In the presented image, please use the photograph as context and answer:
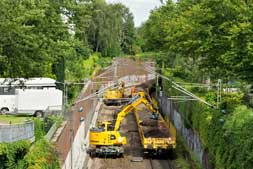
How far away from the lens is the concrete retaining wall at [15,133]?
26792 mm

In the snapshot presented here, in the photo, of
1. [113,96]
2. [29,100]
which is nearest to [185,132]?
[29,100]

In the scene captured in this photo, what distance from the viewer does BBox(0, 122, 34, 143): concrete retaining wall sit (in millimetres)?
26792

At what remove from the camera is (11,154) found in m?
25.9

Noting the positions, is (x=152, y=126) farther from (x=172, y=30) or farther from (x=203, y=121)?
(x=172, y=30)

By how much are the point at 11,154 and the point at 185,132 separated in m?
16.3

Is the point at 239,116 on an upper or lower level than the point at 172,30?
lower

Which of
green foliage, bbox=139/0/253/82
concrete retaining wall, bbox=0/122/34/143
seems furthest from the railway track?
concrete retaining wall, bbox=0/122/34/143

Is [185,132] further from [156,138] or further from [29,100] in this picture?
[29,100]

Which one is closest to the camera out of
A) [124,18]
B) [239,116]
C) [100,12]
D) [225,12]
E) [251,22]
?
[239,116]

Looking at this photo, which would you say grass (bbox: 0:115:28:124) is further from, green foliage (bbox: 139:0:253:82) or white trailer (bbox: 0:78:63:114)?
green foliage (bbox: 139:0:253:82)

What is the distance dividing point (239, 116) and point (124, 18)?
11377 cm

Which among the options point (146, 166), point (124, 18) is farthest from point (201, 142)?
point (124, 18)

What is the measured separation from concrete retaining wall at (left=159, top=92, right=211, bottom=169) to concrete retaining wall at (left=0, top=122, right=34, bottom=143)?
853 cm

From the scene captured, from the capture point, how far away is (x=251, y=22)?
26844 millimetres
